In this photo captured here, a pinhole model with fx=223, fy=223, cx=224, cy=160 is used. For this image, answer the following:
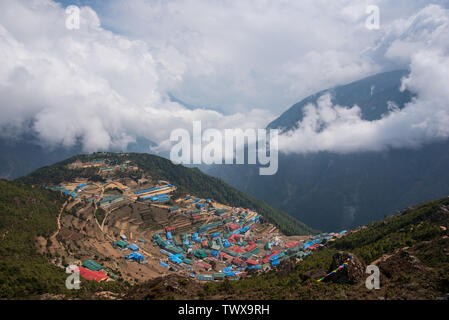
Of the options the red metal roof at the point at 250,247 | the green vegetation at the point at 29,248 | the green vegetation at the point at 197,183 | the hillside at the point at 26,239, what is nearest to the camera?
the green vegetation at the point at 29,248

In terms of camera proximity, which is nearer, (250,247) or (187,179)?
(250,247)

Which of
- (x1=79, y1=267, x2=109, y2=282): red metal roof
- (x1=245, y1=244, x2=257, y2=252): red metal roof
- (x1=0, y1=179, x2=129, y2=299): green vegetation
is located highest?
(x1=0, y1=179, x2=129, y2=299): green vegetation

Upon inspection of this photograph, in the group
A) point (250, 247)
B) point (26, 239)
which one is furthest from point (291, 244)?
point (26, 239)

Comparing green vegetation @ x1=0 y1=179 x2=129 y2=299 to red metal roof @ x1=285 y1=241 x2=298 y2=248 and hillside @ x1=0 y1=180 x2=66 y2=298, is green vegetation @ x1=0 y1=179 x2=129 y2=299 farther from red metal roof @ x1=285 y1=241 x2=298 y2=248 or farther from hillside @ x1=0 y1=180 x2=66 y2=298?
red metal roof @ x1=285 y1=241 x2=298 y2=248

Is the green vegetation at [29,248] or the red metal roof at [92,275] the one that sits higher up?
the green vegetation at [29,248]

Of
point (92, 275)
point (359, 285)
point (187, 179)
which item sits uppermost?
point (187, 179)

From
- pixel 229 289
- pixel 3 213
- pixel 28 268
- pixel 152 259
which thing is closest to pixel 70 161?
pixel 3 213

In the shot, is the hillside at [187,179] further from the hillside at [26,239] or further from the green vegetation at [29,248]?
the green vegetation at [29,248]

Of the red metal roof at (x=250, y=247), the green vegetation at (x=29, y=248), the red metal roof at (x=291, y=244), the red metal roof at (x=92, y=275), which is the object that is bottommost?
the red metal roof at (x=291, y=244)

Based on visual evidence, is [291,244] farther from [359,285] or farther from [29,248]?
[29,248]

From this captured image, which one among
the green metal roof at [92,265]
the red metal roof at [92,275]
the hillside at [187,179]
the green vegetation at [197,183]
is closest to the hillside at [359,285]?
the red metal roof at [92,275]

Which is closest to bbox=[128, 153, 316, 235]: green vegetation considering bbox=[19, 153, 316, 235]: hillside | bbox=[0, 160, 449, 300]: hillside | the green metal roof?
bbox=[19, 153, 316, 235]: hillside

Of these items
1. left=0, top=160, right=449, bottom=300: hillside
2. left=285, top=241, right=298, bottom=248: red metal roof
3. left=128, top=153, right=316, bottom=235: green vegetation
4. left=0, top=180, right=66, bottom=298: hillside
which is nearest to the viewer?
left=0, top=160, right=449, bottom=300: hillside
